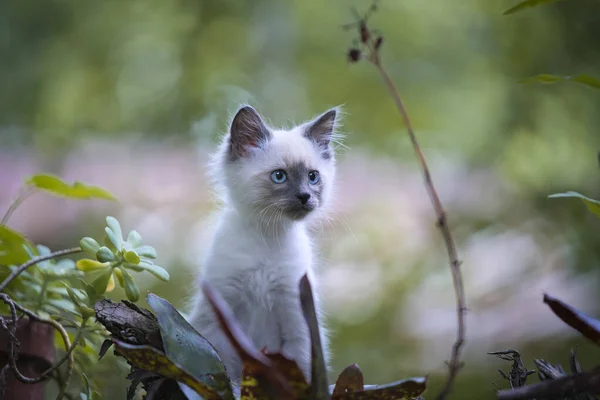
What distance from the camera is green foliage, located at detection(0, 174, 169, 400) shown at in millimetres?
916

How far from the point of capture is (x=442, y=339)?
233cm

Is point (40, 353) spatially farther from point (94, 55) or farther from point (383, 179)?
point (94, 55)

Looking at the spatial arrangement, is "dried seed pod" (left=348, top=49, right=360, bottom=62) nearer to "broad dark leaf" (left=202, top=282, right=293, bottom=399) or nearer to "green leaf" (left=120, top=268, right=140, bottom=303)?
"broad dark leaf" (left=202, top=282, right=293, bottom=399)

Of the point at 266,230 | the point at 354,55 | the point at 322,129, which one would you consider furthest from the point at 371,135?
the point at 354,55

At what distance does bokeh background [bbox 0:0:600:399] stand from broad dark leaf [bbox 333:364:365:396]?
5.19 ft

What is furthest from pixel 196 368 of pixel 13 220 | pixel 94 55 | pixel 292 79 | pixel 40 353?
pixel 94 55

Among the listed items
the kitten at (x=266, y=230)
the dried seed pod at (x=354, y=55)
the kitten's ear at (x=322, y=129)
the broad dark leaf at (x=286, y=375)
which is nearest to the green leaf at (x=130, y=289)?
the kitten at (x=266, y=230)

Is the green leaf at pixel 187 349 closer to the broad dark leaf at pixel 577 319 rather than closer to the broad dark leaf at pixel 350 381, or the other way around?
the broad dark leaf at pixel 350 381

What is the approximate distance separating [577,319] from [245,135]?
991 mm

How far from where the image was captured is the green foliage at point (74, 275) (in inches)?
36.1

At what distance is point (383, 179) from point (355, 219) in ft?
0.81

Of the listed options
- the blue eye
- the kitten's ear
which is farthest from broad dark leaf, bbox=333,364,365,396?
the kitten's ear

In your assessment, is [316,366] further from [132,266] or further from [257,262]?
[257,262]

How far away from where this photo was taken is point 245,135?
1.42m
